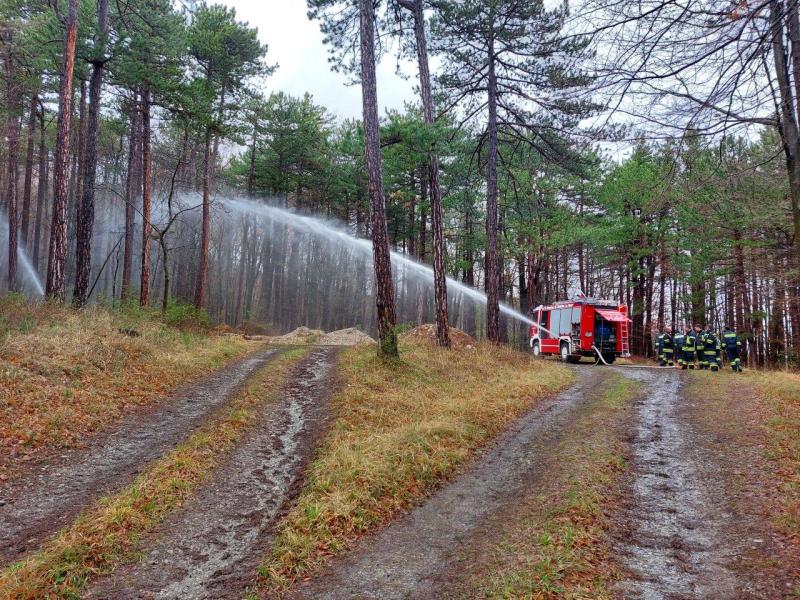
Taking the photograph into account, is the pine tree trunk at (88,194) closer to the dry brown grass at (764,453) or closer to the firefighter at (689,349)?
the dry brown grass at (764,453)

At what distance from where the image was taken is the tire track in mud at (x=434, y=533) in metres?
3.43

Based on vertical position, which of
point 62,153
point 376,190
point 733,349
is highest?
point 62,153

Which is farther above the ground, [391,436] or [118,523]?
[391,436]

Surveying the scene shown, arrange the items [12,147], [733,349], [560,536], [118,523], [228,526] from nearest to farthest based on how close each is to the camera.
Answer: [560,536] < [118,523] < [228,526] < [733,349] < [12,147]

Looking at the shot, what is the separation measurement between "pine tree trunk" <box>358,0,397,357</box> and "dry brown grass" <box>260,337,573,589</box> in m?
0.85

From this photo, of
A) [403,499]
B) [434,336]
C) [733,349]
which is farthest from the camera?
[434,336]

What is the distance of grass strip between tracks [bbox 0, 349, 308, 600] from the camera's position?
11.0 feet

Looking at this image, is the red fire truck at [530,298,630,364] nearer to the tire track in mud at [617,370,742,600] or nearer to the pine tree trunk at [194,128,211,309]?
the tire track in mud at [617,370,742,600]

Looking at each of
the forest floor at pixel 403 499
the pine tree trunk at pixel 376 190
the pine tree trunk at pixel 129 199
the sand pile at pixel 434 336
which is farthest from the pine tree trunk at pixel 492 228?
the pine tree trunk at pixel 129 199

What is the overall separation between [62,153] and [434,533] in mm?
13899

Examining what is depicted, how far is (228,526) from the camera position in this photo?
440cm

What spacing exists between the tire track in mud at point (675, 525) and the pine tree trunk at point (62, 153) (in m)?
14.5

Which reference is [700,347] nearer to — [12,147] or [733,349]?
[733,349]

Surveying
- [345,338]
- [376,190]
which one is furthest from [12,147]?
[376,190]
